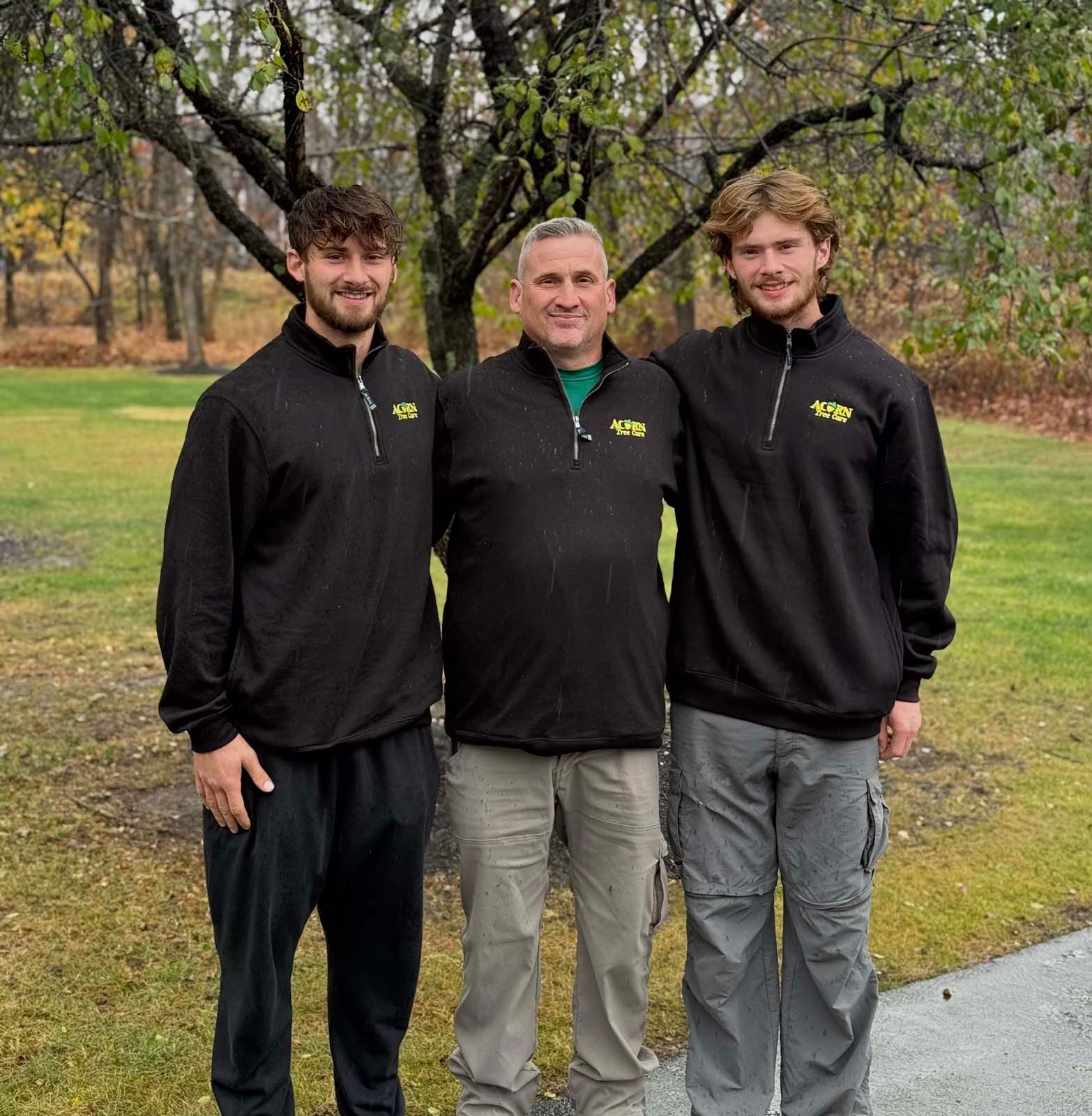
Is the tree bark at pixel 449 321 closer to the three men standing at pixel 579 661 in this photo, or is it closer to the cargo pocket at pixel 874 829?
the three men standing at pixel 579 661

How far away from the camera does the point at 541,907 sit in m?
3.35

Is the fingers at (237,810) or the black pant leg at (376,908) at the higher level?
the fingers at (237,810)

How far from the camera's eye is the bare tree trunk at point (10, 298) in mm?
41562

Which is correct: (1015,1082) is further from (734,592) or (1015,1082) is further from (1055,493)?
(1055,493)

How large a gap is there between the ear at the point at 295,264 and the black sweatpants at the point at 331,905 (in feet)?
3.68

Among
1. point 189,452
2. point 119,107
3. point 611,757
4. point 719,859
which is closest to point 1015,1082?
point 719,859

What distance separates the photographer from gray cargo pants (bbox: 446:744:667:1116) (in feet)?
10.7

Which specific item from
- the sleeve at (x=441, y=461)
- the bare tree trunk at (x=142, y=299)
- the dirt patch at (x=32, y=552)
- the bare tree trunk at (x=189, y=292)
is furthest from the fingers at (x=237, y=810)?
the bare tree trunk at (x=142, y=299)

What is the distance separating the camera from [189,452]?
2.96m

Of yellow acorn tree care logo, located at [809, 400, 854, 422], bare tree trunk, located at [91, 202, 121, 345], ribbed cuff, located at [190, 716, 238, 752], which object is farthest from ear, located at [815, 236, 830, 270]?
bare tree trunk, located at [91, 202, 121, 345]

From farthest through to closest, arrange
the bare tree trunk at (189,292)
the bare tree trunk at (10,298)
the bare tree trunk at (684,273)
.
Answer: the bare tree trunk at (10,298) < the bare tree trunk at (189,292) < the bare tree trunk at (684,273)

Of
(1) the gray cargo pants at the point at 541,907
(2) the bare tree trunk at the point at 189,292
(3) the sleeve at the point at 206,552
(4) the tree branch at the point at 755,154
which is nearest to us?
(3) the sleeve at the point at 206,552

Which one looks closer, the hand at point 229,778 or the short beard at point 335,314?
the hand at point 229,778

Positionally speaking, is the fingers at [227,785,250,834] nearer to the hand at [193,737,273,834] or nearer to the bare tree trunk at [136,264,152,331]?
the hand at [193,737,273,834]
